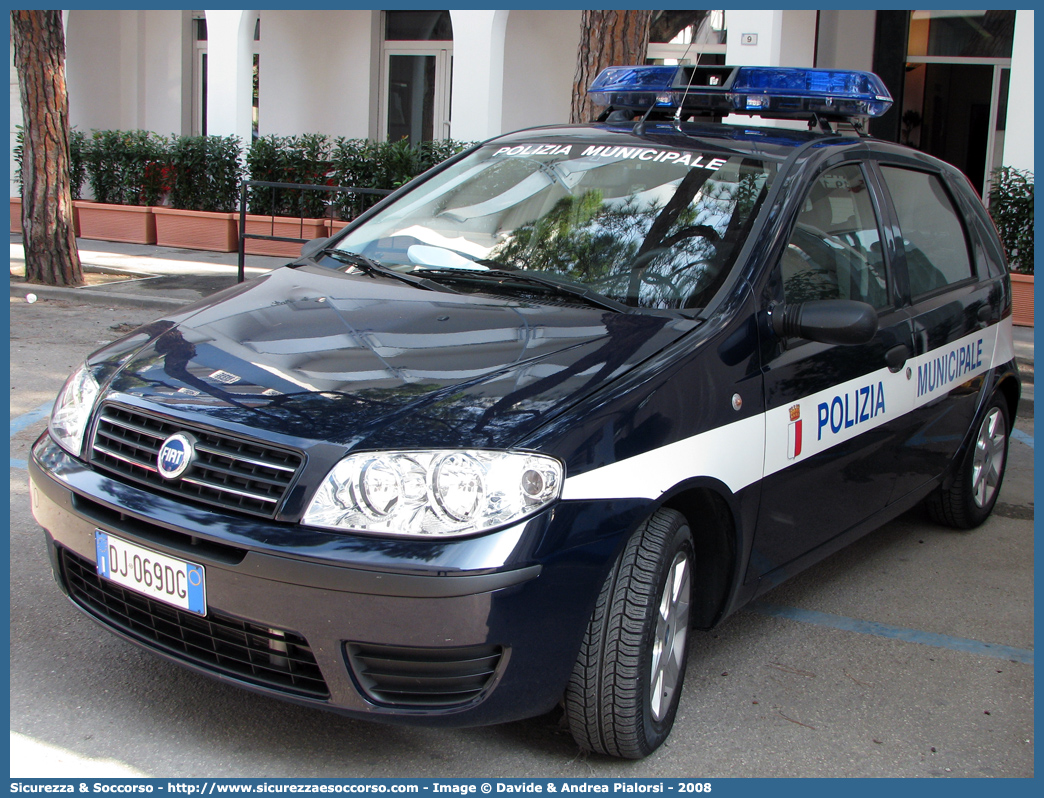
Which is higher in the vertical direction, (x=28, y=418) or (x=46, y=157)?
(x=46, y=157)

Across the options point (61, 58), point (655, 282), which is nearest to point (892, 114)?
point (61, 58)

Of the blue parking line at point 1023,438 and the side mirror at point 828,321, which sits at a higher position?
the side mirror at point 828,321

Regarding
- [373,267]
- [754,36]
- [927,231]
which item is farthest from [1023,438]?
[754,36]

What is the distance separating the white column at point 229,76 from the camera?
14.2 meters

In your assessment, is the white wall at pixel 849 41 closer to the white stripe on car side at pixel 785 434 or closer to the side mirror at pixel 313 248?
the white stripe on car side at pixel 785 434

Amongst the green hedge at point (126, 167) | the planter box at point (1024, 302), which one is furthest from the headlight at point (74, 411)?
the green hedge at point (126, 167)

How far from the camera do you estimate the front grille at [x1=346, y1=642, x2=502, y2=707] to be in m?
2.51

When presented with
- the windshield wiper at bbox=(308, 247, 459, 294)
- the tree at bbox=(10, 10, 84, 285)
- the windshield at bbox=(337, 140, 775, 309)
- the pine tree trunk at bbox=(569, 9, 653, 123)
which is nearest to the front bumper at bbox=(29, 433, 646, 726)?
the windshield at bbox=(337, 140, 775, 309)

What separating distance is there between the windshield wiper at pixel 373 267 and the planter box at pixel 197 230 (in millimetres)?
10258

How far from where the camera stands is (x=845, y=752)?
3088 mm

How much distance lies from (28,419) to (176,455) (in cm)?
366

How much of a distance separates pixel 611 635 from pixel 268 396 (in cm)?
102

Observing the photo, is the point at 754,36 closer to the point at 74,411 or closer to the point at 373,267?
the point at 373,267

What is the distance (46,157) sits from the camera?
33.9 ft
